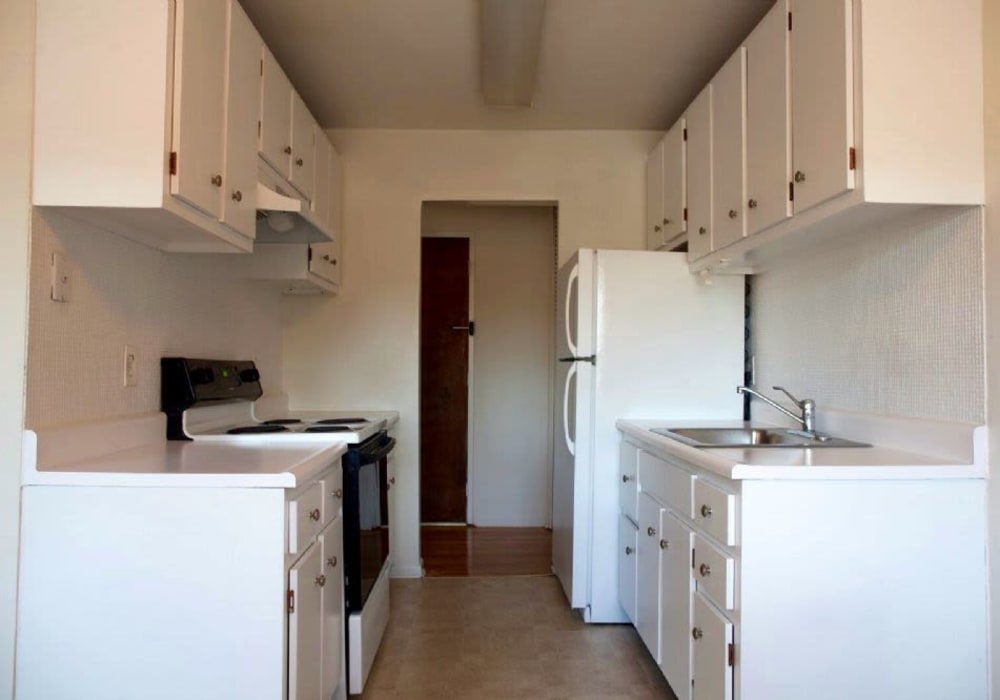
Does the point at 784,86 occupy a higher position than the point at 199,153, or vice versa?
the point at 784,86

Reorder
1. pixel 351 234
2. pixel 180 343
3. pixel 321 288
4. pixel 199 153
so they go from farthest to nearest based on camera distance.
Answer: pixel 351 234
pixel 321 288
pixel 180 343
pixel 199 153

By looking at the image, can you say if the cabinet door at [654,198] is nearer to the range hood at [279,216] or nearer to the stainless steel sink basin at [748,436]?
the stainless steel sink basin at [748,436]

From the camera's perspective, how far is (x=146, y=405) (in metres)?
2.01

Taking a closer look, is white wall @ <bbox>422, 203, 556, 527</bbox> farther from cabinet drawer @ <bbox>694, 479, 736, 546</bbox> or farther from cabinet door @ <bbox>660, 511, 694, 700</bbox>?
cabinet drawer @ <bbox>694, 479, 736, 546</bbox>

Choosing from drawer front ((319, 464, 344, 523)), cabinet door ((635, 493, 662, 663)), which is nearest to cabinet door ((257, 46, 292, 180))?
drawer front ((319, 464, 344, 523))

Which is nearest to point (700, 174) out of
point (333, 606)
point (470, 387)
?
point (333, 606)

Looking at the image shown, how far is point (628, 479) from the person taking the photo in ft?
8.55

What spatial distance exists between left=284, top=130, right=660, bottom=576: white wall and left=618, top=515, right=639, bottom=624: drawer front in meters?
1.23

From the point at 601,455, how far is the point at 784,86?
1.56m

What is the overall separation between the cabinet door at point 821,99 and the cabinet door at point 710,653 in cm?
111

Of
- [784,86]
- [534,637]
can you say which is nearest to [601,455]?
[534,637]

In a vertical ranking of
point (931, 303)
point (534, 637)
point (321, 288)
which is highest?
point (321, 288)

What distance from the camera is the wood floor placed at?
3.61 metres

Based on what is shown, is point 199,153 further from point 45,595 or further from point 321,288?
point 321,288
